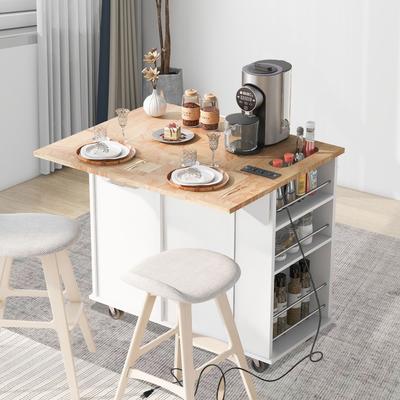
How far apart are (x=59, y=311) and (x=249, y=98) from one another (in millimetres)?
1131

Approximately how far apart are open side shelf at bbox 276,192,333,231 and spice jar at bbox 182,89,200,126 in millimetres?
620

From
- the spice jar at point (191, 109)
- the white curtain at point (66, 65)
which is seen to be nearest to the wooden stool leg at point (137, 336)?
the spice jar at point (191, 109)

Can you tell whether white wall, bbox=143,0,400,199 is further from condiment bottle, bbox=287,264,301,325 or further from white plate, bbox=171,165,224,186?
white plate, bbox=171,165,224,186

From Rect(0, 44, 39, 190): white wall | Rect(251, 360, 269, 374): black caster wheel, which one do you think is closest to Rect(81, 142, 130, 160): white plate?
Rect(251, 360, 269, 374): black caster wheel

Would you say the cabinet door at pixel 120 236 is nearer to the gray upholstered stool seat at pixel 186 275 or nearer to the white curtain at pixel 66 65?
the gray upholstered stool seat at pixel 186 275

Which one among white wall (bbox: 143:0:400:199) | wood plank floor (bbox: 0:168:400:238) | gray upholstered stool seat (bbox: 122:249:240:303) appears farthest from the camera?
white wall (bbox: 143:0:400:199)

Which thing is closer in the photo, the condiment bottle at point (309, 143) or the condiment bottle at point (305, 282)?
the condiment bottle at point (309, 143)

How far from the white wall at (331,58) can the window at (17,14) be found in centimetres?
93

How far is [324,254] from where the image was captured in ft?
12.6

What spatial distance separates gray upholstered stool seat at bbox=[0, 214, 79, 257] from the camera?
10.6 feet

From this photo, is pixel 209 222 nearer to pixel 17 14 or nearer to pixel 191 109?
pixel 191 109

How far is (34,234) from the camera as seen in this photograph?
333cm

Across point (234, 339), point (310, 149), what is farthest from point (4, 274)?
point (310, 149)

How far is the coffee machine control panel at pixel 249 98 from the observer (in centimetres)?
362
